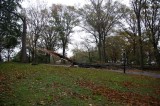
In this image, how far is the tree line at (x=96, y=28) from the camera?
30.2 metres

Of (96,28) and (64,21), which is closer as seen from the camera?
(96,28)

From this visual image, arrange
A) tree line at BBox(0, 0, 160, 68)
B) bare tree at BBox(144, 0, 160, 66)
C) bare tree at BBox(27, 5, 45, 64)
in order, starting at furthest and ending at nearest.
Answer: bare tree at BBox(27, 5, 45, 64) < bare tree at BBox(144, 0, 160, 66) < tree line at BBox(0, 0, 160, 68)

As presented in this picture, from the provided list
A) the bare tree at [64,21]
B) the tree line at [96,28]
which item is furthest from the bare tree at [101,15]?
the bare tree at [64,21]

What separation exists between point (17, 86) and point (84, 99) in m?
3.13

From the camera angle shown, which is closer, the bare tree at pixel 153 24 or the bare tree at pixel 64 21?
the bare tree at pixel 153 24

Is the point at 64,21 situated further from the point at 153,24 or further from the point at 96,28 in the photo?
the point at 153,24

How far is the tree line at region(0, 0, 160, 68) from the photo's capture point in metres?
30.2

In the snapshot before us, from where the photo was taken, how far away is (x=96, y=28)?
46.9 m

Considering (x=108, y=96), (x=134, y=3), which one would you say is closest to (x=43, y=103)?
(x=108, y=96)

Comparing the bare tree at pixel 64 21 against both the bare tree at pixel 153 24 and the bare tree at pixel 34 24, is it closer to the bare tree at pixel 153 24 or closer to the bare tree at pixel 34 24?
the bare tree at pixel 34 24

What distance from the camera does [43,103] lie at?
830 cm

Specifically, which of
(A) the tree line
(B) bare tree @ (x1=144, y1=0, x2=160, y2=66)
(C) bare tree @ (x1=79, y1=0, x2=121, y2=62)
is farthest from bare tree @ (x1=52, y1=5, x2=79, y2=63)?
(B) bare tree @ (x1=144, y1=0, x2=160, y2=66)

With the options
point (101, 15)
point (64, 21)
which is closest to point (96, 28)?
point (101, 15)

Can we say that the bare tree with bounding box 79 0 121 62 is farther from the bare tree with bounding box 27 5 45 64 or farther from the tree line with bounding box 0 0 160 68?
the bare tree with bounding box 27 5 45 64
